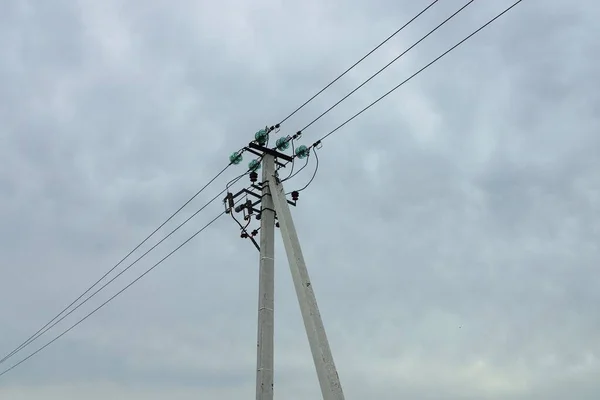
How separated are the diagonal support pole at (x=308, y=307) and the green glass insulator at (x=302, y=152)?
1610 mm

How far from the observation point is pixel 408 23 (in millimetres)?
13805

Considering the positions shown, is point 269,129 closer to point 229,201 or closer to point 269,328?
point 229,201

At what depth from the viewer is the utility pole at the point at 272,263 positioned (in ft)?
46.7

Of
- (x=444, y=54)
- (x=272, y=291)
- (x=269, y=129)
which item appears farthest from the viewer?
(x=269, y=129)

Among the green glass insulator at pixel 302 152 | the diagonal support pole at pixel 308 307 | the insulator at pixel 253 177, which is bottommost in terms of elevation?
the diagonal support pole at pixel 308 307

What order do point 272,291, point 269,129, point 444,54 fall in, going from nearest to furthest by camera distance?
point 444,54
point 272,291
point 269,129

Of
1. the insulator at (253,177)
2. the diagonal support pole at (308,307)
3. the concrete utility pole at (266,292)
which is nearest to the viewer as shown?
the diagonal support pole at (308,307)

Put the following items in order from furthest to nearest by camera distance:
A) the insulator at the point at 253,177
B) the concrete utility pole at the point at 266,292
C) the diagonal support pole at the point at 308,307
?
the insulator at the point at 253,177, the concrete utility pole at the point at 266,292, the diagonal support pole at the point at 308,307

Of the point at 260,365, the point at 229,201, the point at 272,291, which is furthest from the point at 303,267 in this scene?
the point at 229,201

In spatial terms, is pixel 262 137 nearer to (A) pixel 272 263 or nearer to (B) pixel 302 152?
(B) pixel 302 152

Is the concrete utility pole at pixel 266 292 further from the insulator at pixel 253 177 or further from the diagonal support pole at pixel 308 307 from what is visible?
the diagonal support pole at pixel 308 307

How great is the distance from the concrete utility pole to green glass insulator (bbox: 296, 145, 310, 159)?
818 millimetres

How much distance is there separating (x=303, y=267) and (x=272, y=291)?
1227 millimetres

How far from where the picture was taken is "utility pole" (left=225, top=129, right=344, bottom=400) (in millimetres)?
14227
